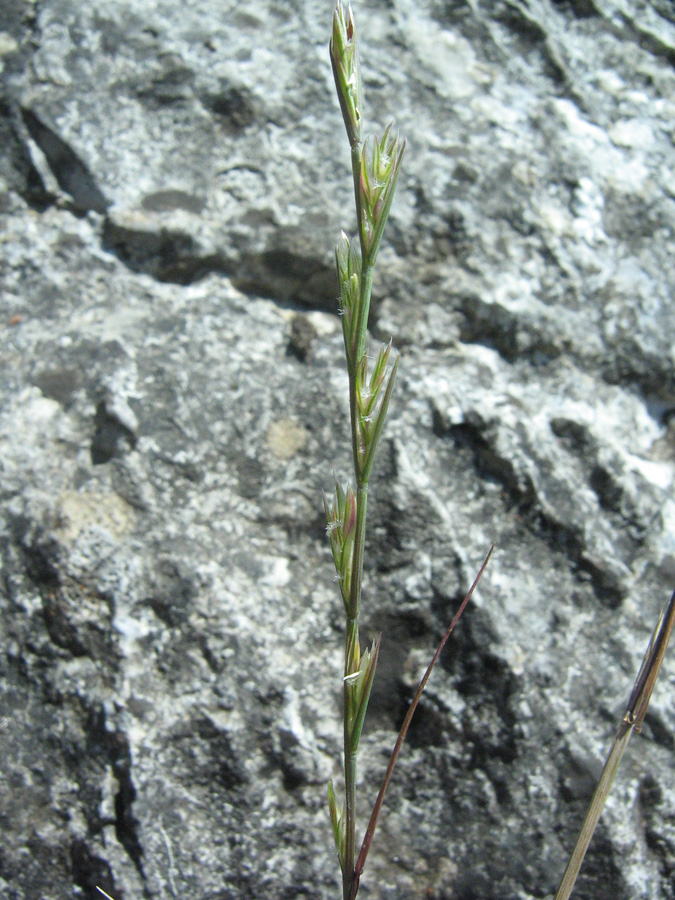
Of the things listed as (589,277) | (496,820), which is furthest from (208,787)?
Answer: (589,277)

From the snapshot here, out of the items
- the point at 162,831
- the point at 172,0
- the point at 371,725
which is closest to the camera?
the point at 162,831

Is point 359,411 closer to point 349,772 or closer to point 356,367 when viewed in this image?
point 356,367

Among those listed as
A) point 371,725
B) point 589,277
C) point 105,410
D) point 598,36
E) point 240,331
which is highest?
point 598,36

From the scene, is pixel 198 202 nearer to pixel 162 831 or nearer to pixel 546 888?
pixel 162 831

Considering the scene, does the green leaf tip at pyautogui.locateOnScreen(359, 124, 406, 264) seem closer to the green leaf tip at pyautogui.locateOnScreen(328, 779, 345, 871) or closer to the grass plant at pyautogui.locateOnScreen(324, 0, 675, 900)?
the grass plant at pyautogui.locateOnScreen(324, 0, 675, 900)

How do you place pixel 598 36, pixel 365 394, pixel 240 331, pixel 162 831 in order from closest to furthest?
1. pixel 365 394
2. pixel 162 831
3. pixel 240 331
4. pixel 598 36

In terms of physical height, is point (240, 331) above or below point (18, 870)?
above

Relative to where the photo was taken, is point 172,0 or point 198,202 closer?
point 198,202
